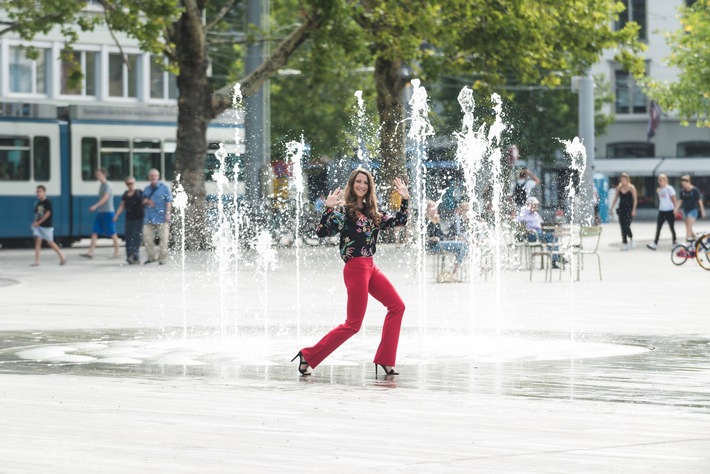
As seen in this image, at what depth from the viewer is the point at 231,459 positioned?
312 inches

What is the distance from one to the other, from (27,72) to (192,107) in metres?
→ 20.4

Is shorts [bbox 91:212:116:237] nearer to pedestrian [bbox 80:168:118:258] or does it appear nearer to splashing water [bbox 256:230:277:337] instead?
pedestrian [bbox 80:168:118:258]

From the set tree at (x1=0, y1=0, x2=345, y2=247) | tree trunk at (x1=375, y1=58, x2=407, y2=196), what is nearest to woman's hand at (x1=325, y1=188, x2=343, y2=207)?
tree at (x1=0, y1=0, x2=345, y2=247)

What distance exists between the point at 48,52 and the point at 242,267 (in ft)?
90.8

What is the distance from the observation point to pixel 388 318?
12070 mm

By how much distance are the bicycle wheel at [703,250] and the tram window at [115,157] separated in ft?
62.1

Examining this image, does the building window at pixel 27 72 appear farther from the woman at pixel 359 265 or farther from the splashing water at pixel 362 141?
the woman at pixel 359 265

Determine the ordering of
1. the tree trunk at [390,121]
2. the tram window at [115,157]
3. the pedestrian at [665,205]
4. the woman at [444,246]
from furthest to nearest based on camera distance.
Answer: the tram window at [115,157] < the tree trunk at [390,121] < the pedestrian at [665,205] < the woman at [444,246]

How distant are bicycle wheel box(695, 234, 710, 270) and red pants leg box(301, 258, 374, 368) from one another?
15.9 meters

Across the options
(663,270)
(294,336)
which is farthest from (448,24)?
(294,336)

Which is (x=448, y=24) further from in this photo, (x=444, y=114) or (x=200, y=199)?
(x=444, y=114)

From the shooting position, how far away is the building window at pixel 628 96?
77.4m

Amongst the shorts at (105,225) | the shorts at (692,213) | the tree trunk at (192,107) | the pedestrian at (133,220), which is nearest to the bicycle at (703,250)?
the shorts at (692,213)

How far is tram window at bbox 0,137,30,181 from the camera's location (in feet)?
132
